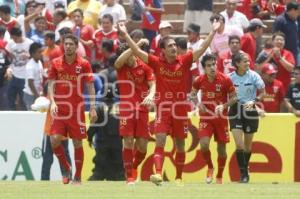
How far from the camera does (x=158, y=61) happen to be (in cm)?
1814

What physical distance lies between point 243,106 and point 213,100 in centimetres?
63

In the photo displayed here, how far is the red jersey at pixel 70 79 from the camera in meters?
18.3

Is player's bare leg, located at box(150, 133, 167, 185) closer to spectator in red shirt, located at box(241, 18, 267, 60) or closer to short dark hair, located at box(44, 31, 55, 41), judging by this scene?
short dark hair, located at box(44, 31, 55, 41)

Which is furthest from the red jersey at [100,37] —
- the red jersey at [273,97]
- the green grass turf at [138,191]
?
the green grass turf at [138,191]

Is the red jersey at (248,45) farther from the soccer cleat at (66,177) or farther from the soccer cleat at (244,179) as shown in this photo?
the soccer cleat at (66,177)

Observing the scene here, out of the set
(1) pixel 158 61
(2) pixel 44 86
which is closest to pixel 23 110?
(2) pixel 44 86

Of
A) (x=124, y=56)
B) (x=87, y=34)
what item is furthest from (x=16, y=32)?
(x=124, y=56)

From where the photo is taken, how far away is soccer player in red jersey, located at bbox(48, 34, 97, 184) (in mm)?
18328

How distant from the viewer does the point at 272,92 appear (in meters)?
22.7

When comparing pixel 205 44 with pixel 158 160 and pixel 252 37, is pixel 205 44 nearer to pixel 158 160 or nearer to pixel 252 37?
pixel 158 160

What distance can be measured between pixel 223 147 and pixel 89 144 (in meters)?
2.84

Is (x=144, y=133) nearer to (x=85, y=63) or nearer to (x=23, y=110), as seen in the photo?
(x=85, y=63)

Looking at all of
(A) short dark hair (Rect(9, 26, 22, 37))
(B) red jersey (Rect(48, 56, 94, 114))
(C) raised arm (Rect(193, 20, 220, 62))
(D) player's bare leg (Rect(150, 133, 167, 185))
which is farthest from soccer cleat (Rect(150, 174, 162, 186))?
(A) short dark hair (Rect(9, 26, 22, 37))

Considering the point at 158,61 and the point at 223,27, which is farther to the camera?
the point at 223,27
